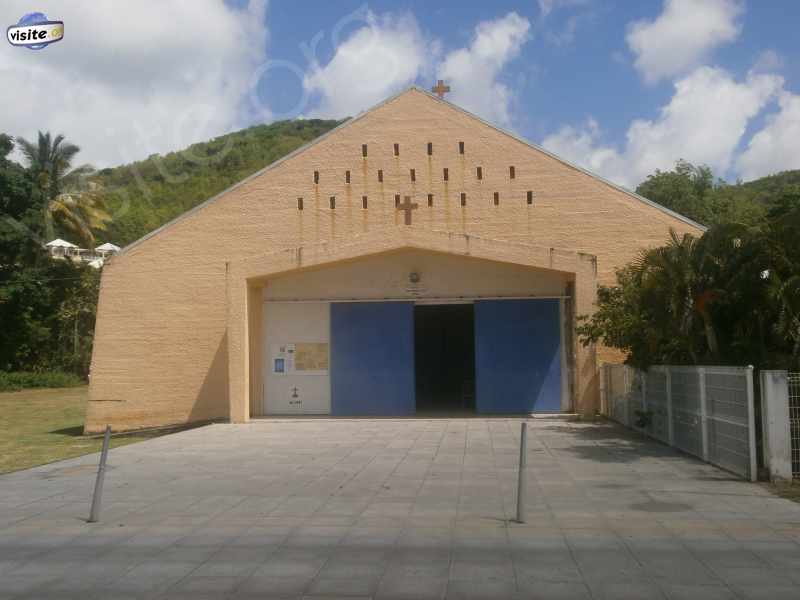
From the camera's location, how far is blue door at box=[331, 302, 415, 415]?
78.8 ft

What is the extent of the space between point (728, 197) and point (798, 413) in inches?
1535

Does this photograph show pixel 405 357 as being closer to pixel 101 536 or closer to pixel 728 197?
pixel 101 536

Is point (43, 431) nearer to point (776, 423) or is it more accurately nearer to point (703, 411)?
point (703, 411)

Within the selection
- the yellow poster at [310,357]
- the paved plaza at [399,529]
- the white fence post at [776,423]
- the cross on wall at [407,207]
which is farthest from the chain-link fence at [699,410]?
the yellow poster at [310,357]

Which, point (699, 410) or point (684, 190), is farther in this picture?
point (684, 190)

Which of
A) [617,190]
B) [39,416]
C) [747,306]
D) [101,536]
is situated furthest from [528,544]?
[39,416]

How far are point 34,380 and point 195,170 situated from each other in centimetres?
1736

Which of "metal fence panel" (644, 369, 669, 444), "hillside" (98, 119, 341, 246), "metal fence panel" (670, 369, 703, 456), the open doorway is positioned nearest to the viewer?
"metal fence panel" (670, 369, 703, 456)

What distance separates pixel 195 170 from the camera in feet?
150

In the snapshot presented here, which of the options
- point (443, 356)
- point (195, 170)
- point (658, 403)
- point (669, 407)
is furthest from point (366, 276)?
point (195, 170)

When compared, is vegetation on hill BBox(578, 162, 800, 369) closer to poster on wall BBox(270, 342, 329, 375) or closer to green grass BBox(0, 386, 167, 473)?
poster on wall BBox(270, 342, 329, 375)

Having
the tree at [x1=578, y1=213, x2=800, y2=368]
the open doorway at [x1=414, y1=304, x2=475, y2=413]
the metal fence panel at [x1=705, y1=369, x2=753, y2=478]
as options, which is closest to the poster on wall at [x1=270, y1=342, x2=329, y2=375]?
the open doorway at [x1=414, y1=304, x2=475, y2=413]

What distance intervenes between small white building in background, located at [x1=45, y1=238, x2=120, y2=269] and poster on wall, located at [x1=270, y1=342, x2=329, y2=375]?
2892 centimetres

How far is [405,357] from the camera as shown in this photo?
24.0m
